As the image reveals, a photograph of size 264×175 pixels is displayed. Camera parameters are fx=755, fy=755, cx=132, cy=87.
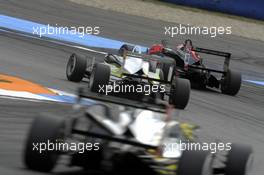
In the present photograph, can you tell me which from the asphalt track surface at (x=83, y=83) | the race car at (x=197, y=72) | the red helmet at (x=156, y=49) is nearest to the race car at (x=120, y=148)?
the asphalt track surface at (x=83, y=83)

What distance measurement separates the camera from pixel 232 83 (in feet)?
50.1

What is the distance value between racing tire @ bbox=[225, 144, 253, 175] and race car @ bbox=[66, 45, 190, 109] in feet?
15.3

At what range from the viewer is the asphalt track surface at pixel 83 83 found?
30.3ft

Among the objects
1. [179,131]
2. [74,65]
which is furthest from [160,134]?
[74,65]

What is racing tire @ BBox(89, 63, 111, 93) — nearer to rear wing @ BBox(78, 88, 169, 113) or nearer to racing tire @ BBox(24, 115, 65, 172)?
rear wing @ BBox(78, 88, 169, 113)

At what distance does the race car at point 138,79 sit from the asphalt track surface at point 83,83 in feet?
A: 1.19

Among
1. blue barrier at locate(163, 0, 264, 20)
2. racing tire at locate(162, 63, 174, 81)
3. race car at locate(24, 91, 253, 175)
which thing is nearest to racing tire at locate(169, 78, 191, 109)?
racing tire at locate(162, 63, 174, 81)

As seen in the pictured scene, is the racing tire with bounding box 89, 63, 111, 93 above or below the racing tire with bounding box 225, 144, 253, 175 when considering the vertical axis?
above

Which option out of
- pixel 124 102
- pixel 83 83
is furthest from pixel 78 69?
pixel 124 102

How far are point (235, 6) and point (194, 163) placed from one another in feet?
78.1

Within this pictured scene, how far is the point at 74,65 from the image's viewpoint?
13.6 meters

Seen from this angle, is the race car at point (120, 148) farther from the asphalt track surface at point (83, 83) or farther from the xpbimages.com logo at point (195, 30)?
the xpbimages.com logo at point (195, 30)

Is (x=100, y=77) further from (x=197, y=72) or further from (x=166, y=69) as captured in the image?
(x=197, y=72)

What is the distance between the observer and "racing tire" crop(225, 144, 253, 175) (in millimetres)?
6836
